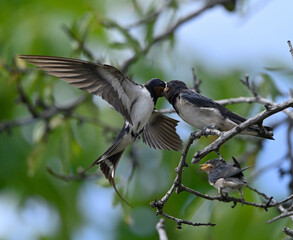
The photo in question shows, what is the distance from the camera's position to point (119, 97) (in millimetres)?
3826

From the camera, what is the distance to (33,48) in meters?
6.93

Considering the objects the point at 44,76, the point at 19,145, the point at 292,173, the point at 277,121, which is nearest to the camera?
the point at 292,173

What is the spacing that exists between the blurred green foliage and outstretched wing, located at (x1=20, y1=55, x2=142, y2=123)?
0.91 meters

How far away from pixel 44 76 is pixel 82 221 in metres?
2.85

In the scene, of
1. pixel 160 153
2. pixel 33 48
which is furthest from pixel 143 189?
pixel 33 48

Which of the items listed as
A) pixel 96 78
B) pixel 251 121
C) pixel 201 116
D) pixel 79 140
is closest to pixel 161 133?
pixel 201 116

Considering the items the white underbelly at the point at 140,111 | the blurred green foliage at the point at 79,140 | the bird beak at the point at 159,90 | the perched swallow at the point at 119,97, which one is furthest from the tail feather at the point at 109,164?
the blurred green foliage at the point at 79,140

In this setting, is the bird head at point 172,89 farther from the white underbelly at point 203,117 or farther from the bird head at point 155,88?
the white underbelly at point 203,117

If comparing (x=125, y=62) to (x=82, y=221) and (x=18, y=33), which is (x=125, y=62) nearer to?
(x=18, y=33)

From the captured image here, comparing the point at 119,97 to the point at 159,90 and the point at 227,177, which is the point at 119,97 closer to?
the point at 159,90

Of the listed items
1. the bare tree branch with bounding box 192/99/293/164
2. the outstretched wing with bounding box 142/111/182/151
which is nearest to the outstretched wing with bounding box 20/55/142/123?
the outstretched wing with bounding box 142/111/182/151

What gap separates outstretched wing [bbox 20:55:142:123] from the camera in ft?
11.8

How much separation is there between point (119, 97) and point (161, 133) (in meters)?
0.55

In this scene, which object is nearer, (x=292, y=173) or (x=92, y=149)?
(x=292, y=173)
